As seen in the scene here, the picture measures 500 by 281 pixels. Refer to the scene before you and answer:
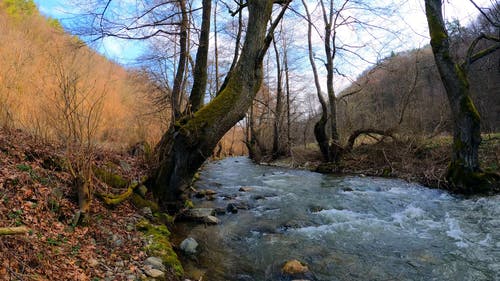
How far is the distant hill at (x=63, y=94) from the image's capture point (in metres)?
3.62

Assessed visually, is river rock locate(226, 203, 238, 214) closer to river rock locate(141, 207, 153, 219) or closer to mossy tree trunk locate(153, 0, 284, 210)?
mossy tree trunk locate(153, 0, 284, 210)

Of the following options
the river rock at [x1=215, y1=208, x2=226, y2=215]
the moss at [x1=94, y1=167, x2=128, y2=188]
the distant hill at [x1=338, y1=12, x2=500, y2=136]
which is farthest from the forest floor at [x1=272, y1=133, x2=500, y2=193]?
the moss at [x1=94, y1=167, x2=128, y2=188]

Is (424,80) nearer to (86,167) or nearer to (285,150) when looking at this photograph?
(285,150)

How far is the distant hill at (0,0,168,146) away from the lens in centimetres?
362

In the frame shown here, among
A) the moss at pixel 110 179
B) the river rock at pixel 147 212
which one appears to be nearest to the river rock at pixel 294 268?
the river rock at pixel 147 212

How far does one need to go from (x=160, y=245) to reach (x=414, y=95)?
20165 mm

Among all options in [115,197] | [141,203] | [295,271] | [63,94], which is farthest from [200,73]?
[295,271]

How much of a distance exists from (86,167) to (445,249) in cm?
465

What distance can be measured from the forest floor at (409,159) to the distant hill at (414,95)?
0.84m

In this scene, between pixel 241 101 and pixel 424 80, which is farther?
pixel 424 80

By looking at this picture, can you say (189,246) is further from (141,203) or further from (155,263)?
(141,203)

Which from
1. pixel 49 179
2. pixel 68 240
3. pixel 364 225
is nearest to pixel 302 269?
pixel 364 225

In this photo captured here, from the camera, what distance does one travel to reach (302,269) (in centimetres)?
346

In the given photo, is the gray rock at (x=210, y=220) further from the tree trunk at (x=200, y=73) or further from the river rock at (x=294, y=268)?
the tree trunk at (x=200, y=73)
